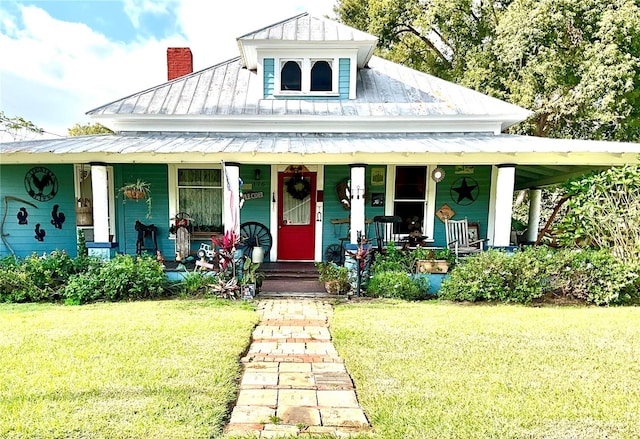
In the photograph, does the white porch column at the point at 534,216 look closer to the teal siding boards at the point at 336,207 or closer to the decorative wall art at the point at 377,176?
the teal siding boards at the point at 336,207

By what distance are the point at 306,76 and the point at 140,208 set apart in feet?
15.6

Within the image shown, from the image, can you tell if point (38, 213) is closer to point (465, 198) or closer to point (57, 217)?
point (57, 217)

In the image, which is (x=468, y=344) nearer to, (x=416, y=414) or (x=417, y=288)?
(x=416, y=414)

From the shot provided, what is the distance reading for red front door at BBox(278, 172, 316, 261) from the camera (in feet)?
27.3

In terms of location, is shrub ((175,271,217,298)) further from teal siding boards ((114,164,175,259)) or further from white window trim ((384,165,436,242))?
white window trim ((384,165,436,242))

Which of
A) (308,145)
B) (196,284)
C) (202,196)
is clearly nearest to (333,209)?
(308,145)

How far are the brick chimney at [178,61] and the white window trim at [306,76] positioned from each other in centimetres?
322

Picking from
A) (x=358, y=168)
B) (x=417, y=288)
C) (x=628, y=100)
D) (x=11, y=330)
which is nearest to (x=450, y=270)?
(x=417, y=288)

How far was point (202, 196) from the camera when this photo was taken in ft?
27.0

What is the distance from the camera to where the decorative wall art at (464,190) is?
8297 mm

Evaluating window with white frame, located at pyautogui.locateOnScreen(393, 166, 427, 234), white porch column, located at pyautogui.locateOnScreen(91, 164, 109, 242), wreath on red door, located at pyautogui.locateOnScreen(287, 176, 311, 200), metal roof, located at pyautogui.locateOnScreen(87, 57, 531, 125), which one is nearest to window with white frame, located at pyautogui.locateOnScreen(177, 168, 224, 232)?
metal roof, located at pyautogui.locateOnScreen(87, 57, 531, 125)

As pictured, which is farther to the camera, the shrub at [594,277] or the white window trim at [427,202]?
the white window trim at [427,202]

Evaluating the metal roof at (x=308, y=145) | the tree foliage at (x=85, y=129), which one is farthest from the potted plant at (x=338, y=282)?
the tree foliage at (x=85, y=129)

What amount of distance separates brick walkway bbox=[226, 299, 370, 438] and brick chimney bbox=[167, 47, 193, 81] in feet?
→ 27.0
